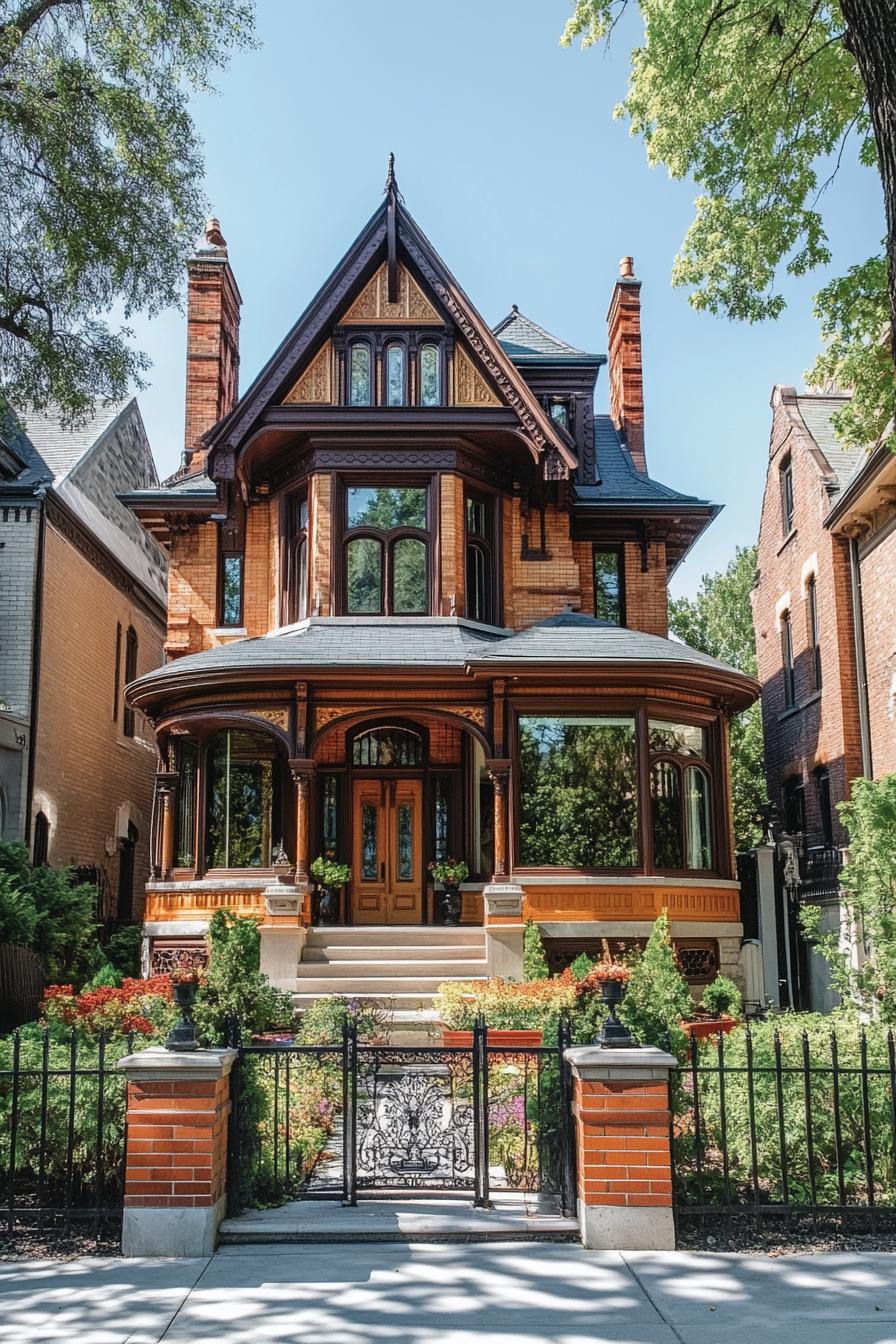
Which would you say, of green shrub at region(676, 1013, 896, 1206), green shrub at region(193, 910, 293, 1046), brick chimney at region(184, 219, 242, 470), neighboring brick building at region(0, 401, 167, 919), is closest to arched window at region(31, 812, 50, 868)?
neighboring brick building at region(0, 401, 167, 919)

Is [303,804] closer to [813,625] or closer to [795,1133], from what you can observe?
[813,625]

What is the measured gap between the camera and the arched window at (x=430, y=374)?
1997 centimetres

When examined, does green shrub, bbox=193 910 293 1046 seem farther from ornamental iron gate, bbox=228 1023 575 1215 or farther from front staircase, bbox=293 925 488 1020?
ornamental iron gate, bbox=228 1023 575 1215

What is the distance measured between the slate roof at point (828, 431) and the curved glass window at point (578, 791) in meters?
6.59

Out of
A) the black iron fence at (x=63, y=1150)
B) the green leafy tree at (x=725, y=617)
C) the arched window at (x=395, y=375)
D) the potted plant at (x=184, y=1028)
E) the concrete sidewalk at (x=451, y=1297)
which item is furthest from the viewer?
the green leafy tree at (x=725, y=617)

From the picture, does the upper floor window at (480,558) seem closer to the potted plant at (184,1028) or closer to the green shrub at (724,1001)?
the green shrub at (724,1001)

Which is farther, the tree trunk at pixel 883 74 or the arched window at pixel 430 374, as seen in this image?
the arched window at pixel 430 374

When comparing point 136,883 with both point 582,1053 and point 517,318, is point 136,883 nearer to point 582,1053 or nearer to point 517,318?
point 517,318

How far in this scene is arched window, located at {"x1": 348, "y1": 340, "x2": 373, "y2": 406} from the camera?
65.5 ft

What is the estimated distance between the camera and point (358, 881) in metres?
19.4

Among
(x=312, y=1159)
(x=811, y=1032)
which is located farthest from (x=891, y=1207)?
(x=312, y=1159)

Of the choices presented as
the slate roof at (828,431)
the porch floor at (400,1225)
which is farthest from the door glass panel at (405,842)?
the porch floor at (400,1225)

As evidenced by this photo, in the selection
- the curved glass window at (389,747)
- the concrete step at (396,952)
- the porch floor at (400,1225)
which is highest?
the curved glass window at (389,747)

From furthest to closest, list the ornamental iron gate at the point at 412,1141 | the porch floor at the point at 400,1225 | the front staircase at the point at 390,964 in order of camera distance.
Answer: the front staircase at the point at 390,964 < the ornamental iron gate at the point at 412,1141 < the porch floor at the point at 400,1225
